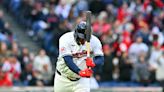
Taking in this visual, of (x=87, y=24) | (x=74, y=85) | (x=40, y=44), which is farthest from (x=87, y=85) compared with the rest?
(x=40, y=44)

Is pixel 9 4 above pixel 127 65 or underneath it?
above

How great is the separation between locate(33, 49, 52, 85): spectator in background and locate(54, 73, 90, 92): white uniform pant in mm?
6239

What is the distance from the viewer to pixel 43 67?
60.4 feet

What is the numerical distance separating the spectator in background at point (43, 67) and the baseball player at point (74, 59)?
249 inches

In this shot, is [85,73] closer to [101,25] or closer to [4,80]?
[4,80]

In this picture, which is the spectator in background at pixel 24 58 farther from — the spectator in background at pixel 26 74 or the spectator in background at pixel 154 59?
the spectator in background at pixel 154 59

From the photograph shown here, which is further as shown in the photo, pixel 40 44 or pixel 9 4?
pixel 9 4

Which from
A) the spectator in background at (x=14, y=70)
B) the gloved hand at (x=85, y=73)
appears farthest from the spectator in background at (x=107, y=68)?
the gloved hand at (x=85, y=73)

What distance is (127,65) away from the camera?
18.2 meters

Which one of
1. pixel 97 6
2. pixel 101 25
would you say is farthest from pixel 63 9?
pixel 101 25

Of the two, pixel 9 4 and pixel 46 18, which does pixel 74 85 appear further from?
pixel 9 4

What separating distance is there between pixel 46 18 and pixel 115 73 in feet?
12.5

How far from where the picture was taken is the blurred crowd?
18.2m

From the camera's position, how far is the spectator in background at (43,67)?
60.1 ft
